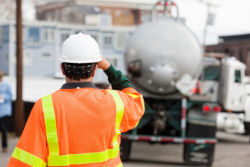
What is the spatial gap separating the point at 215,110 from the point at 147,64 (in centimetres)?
167

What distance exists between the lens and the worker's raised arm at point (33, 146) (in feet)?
7.52

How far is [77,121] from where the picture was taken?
2.41 meters

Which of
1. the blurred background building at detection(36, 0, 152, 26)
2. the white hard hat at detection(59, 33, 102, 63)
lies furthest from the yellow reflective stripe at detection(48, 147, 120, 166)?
the blurred background building at detection(36, 0, 152, 26)

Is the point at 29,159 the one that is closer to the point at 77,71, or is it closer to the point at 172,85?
the point at 77,71

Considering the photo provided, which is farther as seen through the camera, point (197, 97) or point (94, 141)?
point (197, 97)

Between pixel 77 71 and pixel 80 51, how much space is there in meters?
0.14

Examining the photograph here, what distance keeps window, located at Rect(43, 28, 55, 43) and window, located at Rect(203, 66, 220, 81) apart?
3897 centimetres

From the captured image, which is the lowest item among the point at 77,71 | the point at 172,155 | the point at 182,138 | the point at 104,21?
the point at 172,155

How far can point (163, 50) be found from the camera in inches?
321

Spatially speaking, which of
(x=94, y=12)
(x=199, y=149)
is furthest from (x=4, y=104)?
(x=94, y=12)

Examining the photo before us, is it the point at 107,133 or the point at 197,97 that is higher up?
the point at 107,133

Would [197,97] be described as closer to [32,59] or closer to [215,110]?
[215,110]

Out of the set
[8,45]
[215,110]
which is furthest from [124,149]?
[8,45]

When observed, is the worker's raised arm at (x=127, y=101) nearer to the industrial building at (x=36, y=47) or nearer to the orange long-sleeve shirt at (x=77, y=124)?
the orange long-sleeve shirt at (x=77, y=124)
